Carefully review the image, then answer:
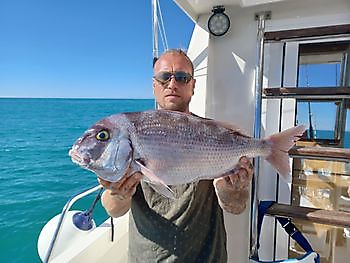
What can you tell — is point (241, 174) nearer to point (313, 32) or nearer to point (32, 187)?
point (313, 32)

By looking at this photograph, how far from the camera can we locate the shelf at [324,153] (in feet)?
3.55

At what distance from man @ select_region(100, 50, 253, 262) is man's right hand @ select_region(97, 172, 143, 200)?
5 centimetres

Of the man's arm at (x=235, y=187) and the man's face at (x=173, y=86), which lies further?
the man's face at (x=173, y=86)

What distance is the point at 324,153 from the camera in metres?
1.11

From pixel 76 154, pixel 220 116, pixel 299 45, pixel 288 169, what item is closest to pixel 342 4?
pixel 299 45

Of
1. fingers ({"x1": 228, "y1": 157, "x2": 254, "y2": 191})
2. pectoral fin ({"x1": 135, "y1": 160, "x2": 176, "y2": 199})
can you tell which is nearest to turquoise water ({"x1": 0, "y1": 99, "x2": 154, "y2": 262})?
fingers ({"x1": 228, "y1": 157, "x2": 254, "y2": 191})

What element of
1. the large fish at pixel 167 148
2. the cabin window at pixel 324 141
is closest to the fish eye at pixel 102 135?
the large fish at pixel 167 148

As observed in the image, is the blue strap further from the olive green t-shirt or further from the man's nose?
the man's nose

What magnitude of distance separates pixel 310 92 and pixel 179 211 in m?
0.86

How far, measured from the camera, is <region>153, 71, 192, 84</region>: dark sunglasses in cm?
102

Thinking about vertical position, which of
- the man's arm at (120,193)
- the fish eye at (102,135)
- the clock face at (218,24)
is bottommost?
the man's arm at (120,193)

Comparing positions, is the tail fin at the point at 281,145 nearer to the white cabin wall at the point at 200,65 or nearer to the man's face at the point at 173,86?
the man's face at the point at 173,86

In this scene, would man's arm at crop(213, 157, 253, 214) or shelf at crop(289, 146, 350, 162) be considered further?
shelf at crop(289, 146, 350, 162)

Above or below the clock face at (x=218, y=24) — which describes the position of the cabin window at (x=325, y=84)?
below
